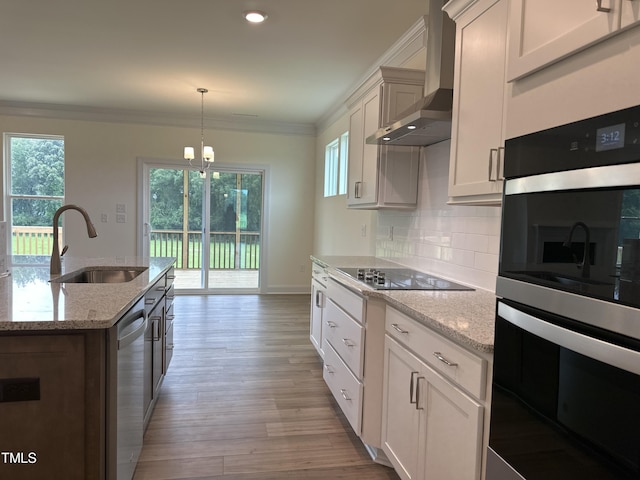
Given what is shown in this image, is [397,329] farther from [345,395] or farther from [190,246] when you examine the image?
[190,246]

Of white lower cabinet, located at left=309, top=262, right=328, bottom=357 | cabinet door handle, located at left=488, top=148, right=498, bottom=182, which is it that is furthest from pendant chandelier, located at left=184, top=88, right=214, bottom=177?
cabinet door handle, located at left=488, top=148, right=498, bottom=182

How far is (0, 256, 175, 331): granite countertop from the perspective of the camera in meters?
1.42

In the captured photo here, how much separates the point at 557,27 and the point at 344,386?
2096 millimetres

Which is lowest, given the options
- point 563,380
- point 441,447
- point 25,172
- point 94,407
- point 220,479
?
→ point 220,479

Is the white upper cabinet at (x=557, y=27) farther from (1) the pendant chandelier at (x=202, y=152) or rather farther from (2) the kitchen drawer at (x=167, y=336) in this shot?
(1) the pendant chandelier at (x=202, y=152)

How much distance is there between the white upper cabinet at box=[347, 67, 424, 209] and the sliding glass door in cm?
Answer: 357

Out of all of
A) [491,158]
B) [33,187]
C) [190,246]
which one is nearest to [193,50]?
[491,158]

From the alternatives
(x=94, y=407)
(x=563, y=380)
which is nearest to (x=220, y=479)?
(x=94, y=407)

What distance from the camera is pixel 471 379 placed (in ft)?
4.53

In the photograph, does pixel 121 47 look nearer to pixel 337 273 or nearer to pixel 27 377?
pixel 337 273

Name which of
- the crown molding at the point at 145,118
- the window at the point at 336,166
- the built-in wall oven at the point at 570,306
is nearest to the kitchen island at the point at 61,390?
the built-in wall oven at the point at 570,306

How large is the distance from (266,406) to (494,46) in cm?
245

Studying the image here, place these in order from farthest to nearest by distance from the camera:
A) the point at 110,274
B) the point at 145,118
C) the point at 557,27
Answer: the point at 145,118 → the point at 110,274 → the point at 557,27

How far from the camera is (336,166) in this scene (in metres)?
5.74
